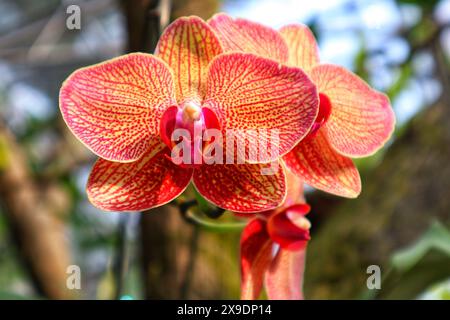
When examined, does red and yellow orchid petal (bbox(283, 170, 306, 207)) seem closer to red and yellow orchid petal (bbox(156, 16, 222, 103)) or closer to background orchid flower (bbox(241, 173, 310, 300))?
background orchid flower (bbox(241, 173, 310, 300))

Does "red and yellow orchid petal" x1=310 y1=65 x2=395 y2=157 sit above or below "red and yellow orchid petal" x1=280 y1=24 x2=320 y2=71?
below

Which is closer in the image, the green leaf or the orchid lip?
the orchid lip

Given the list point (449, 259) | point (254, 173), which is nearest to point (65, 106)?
point (254, 173)

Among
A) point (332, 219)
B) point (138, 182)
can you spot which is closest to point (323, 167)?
point (138, 182)

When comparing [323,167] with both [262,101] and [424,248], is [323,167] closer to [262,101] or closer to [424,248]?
[262,101]

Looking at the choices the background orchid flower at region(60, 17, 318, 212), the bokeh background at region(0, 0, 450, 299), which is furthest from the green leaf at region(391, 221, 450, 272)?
the background orchid flower at region(60, 17, 318, 212)
